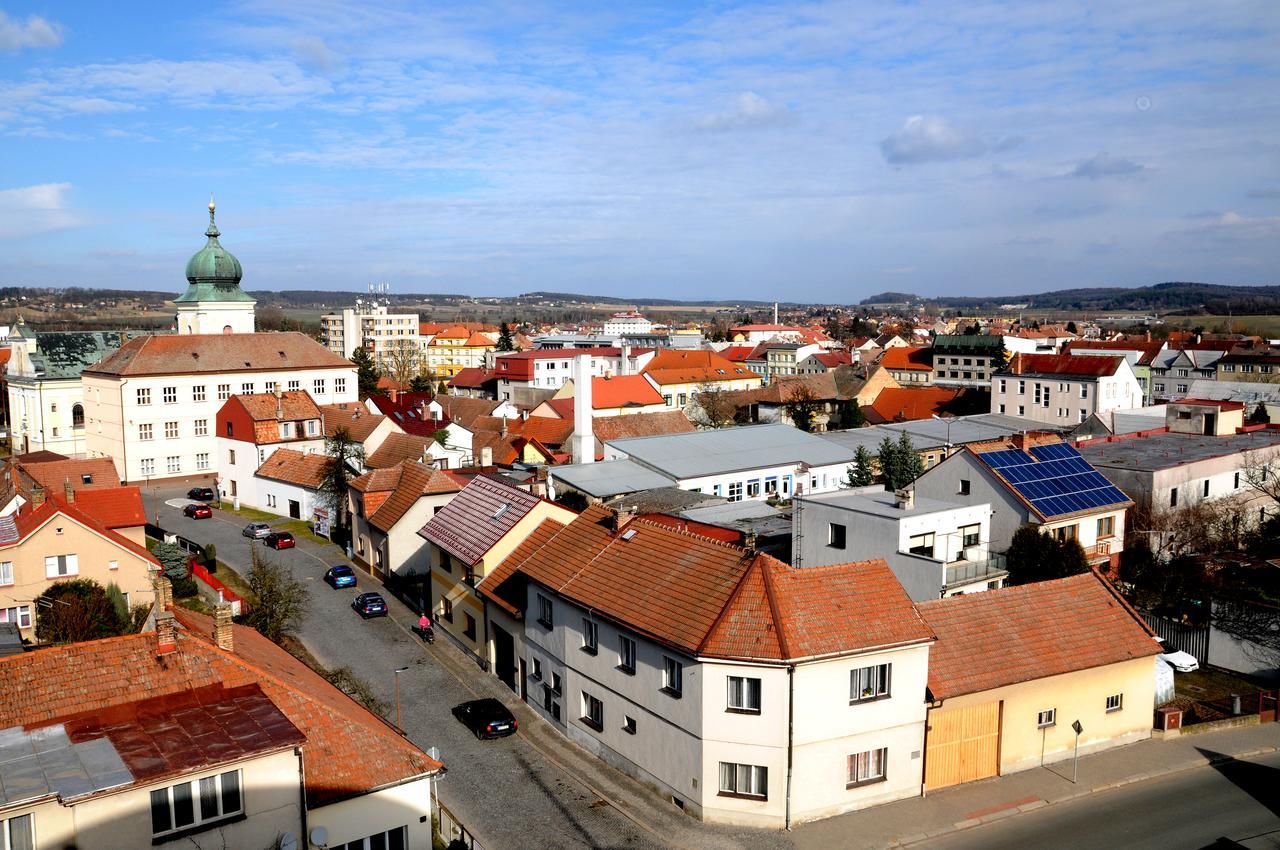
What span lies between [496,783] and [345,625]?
13.4 meters

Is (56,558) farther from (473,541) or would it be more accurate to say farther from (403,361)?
(403,361)

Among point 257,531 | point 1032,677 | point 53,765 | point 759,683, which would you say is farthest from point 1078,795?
point 257,531

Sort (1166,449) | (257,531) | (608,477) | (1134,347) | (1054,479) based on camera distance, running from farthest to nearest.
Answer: (1134,347) → (257,531) → (1166,449) → (608,477) → (1054,479)

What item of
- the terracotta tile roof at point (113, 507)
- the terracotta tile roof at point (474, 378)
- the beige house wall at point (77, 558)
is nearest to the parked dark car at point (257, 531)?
the terracotta tile roof at point (113, 507)

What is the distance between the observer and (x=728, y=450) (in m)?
51.4

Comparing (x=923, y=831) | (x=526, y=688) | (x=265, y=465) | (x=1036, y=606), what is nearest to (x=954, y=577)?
(x=1036, y=606)

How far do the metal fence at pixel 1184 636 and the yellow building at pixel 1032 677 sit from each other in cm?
655

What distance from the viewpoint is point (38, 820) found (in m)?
14.1

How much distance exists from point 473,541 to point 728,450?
22.6 meters

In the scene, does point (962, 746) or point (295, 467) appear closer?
point (962, 746)

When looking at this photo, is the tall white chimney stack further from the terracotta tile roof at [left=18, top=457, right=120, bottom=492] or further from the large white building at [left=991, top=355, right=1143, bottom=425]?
the large white building at [left=991, top=355, right=1143, bottom=425]

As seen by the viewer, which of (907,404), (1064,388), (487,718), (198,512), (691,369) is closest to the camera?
(487,718)

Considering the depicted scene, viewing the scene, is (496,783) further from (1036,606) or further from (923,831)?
(1036,606)

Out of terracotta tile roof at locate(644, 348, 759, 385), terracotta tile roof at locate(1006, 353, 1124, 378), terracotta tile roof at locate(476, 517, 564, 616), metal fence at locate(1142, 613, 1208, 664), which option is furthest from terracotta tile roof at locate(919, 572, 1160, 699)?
terracotta tile roof at locate(644, 348, 759, 385)
